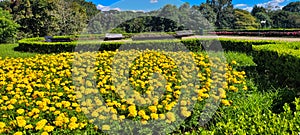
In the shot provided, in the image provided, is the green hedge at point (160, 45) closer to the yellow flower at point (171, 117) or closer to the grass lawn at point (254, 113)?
the grass lawn at point (254, 113)

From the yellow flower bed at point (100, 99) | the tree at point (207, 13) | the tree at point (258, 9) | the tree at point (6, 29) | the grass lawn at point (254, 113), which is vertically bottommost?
the grass lawn at point (254, 113)

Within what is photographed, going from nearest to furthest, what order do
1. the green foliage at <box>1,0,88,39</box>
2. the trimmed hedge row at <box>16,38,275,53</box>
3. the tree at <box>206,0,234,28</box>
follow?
1. the trimmed hedge row at <box>16,38,275,53</box>
2. the green foliage at <box>1,0,88,39</box>
3. the tree at <box>206,0,234,28</box>

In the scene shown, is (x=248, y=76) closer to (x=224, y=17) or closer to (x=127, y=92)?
(x=127, y=92)

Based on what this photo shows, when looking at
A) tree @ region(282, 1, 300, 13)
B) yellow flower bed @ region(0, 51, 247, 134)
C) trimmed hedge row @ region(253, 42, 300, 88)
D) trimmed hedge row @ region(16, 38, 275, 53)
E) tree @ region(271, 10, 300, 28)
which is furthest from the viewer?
tree @ region(282, 1, 300, 13)

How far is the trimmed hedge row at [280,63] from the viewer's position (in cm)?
528

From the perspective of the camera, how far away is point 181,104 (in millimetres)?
3479

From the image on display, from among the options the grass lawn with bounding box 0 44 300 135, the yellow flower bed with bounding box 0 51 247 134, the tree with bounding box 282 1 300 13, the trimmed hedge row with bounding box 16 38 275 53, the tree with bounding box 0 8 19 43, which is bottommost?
the grass lawn with bounding box 0 44 300 135

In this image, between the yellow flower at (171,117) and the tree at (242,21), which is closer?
the yellow flower at (171,117)

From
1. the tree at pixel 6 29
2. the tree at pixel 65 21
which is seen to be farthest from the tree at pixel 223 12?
the tree at pixel 6 29

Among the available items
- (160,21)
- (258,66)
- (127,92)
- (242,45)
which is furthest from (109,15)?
(127,92)

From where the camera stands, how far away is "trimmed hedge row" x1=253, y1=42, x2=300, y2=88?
528 centimetres

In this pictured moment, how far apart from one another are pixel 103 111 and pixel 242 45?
339 inches

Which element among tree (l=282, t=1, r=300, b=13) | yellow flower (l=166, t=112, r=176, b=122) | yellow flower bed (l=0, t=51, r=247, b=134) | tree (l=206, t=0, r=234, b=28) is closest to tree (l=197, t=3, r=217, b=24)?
tree (l=206, t=0, r=234, b=28)

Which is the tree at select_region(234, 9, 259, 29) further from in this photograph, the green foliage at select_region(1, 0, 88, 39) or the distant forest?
the green foliage at select_region(1, 0, 88, 39)
